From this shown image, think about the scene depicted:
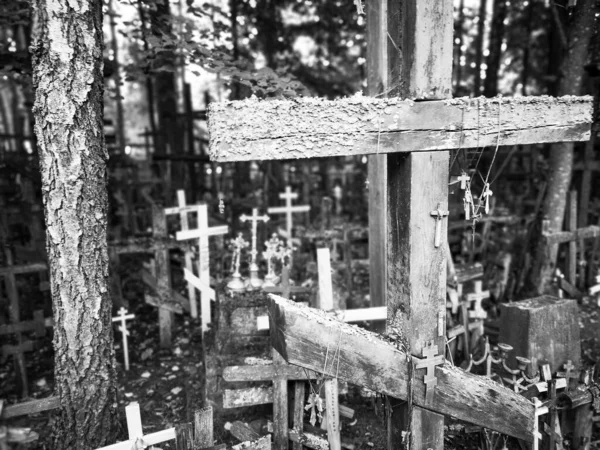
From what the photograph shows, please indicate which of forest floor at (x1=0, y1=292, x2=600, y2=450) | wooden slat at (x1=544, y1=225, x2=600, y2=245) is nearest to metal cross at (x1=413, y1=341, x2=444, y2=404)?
forest floor at (x1=0, y1=292, x2=600, y2=450)

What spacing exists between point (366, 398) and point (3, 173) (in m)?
7.47

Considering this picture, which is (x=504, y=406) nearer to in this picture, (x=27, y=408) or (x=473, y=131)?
(x=473, y=131)

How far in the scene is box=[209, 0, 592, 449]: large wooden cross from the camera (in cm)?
210

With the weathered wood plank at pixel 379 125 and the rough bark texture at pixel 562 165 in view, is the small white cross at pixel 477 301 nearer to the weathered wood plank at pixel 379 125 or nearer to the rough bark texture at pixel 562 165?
the rough bark texture at pixel 562 165

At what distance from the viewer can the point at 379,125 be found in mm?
2287

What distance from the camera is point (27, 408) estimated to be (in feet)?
11.4

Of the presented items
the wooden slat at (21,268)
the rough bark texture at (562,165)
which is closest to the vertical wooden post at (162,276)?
the wooden slat at (21,268)

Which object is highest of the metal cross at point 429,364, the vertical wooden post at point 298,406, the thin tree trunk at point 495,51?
the thin tree trunk at point 495,51

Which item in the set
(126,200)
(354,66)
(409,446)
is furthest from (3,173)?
(354,66)

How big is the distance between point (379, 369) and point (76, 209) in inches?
→ 98.8

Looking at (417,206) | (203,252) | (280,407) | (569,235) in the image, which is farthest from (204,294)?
(569,235)

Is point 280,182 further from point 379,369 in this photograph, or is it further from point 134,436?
point 379,369

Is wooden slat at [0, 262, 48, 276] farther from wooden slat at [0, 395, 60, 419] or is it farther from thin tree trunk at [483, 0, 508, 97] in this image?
thin tree trunk at [483, 0, 508, 97]

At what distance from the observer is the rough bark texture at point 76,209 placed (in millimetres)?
3385
